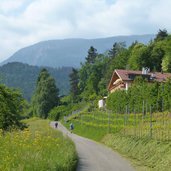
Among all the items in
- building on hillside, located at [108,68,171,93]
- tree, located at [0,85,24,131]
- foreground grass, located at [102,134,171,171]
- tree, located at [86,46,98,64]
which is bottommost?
foreground grass, located at [102,134,171,171]

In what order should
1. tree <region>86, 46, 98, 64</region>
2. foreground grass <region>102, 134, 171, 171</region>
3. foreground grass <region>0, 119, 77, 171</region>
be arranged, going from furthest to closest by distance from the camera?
tree <region>86, 46, 98, 64</region> < foreground grass <region>102, 134, 171, 171</region> < foreground grass <region>0, 119, 77, 171</region>

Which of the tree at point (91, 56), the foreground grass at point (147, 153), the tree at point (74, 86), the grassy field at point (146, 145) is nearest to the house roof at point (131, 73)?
the grassy field at point (146, 145)

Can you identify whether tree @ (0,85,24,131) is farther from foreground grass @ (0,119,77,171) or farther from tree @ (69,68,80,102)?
tree @ (69,68,80,102)

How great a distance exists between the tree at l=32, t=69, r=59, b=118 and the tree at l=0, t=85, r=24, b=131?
94.7m

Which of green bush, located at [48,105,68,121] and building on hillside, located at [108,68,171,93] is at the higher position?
building on hillside, located at [108,68,171,93]

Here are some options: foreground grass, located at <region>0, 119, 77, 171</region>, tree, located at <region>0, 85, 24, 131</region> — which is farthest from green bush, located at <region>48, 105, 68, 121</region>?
foreground grass, located at <region>0, 119, 77, 171</region>

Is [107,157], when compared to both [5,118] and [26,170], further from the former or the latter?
[26,170]

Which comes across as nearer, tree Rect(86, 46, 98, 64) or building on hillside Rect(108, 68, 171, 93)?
building on hillside Rect(108, 68, 171, 93)

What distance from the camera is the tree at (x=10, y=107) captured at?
17344mm

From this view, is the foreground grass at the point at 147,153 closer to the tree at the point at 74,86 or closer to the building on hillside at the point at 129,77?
the building on hillside at the point at 129,77

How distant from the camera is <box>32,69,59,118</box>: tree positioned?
11412 cm

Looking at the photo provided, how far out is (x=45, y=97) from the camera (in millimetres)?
114438

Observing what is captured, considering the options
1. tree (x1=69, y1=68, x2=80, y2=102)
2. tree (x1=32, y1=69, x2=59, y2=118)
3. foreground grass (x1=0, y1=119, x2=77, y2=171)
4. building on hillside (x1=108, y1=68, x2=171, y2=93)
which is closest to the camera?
foreground grass (x1=0, y1=119, x2=77, y2=171)

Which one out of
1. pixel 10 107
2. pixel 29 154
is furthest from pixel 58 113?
pixel 29 154
